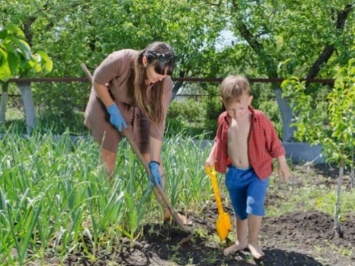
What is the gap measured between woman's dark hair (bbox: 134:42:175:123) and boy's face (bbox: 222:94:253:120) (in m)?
0.36

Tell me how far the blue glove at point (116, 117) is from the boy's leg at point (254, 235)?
0.86 meters

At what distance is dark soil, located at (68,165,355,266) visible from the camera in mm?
3205

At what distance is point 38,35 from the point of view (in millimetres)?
8305

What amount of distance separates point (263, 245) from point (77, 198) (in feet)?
3.80

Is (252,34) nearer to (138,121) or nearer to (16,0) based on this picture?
(16,0)

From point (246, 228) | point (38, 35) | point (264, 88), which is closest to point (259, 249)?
point (246, 228)

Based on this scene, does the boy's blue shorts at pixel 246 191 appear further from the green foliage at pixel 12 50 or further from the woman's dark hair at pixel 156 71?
the green foliage at pixel 12 50

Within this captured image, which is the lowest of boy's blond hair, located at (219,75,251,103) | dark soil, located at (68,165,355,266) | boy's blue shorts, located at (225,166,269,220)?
dark soil, located at (68,165,355,266)

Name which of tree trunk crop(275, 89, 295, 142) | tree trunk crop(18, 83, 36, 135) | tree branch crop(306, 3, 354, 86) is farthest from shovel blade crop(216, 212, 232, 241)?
tree trunk crop(18, 83, 36, 135)

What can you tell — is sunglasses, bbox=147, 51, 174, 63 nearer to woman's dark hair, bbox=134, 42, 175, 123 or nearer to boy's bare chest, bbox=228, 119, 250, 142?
woman's dark hair, bbox=134, 42, 175, 123

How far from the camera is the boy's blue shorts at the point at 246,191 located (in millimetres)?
3275

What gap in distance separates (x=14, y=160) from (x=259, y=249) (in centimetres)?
147

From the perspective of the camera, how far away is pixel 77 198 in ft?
9.68

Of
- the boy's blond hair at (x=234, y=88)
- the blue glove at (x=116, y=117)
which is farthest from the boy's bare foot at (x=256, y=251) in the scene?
the blue glove at (x=116, y=117)
